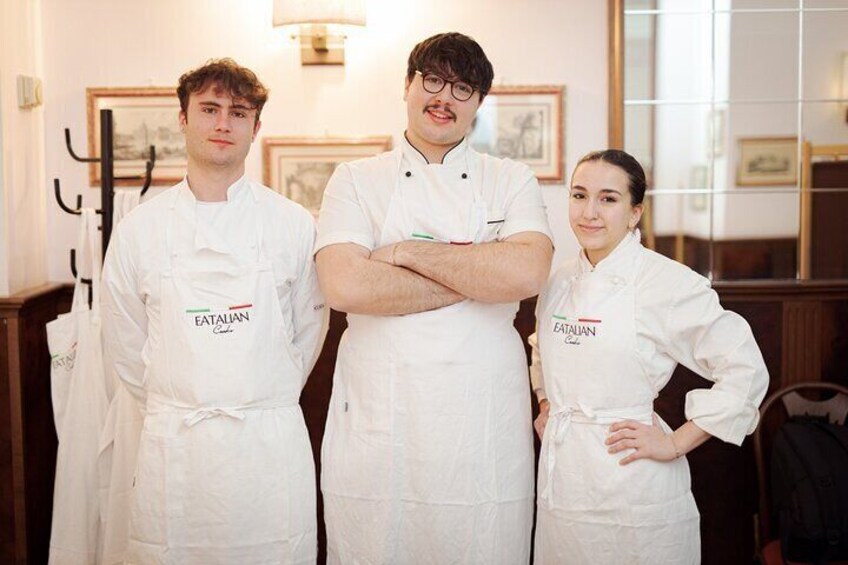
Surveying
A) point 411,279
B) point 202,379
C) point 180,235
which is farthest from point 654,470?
point 180,235

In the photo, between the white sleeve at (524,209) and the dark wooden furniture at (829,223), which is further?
the dark wooden furniture at (829,223)

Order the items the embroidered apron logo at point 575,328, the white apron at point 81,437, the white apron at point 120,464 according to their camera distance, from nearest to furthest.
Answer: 1. the embroidered apron logo at point 575,328
2. the white apron at point 120,464
3. the white apron at point 81,437

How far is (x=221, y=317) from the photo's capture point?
2.60 metres

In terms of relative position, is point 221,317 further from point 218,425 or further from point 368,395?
point 368,395

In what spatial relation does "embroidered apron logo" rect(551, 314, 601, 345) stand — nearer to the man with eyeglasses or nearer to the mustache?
the man with eyeglasses

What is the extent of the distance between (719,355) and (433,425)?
27.4 inches

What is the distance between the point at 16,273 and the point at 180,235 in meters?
1.17

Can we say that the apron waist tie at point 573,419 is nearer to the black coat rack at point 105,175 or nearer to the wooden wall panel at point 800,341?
the wooden wall panel at point 800,341

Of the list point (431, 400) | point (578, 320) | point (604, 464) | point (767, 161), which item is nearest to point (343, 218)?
point (431, 400)

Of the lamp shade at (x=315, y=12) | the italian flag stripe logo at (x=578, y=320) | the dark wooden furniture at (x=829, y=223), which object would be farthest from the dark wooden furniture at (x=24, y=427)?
the dark wooden furniture at (x=829, y=223)

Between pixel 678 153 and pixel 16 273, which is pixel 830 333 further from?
pixel 16 273

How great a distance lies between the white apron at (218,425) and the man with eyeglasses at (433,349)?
0.44ft

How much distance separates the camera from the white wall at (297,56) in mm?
3875

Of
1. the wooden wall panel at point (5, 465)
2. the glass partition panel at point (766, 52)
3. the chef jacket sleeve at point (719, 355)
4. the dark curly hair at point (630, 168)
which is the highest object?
the glass partition panel at point (766, 52)
